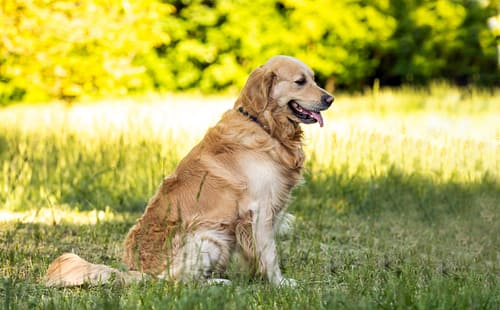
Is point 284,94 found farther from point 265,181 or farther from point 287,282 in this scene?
point 287,282

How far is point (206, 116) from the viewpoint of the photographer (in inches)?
453

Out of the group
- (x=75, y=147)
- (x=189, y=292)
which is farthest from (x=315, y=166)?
(x=189, y=292)

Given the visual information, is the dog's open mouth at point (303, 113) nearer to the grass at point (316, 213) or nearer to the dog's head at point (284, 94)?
the dog's head at point (284, 94)

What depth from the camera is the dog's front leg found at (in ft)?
15.1

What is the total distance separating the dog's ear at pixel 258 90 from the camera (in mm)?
4801

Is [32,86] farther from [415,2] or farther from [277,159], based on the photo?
[277,159]

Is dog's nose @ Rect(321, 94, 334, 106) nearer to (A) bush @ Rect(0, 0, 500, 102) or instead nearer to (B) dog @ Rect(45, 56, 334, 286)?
(B) dog @ Rect(45, 56, 334, 286)

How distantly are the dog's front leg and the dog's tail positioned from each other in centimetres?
68

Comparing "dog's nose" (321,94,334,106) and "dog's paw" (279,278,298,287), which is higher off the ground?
"dog's nose" (321,94,334,106)

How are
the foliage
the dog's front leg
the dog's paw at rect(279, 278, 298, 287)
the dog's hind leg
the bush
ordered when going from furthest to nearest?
the bush
the foliage
the dog's front leg
the dog's hind leg
the dog's paw at rect(279, 278, 298, 287)

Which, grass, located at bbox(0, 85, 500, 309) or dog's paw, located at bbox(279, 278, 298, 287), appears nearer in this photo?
grass, located at bbox(0, 85, 500, 309)

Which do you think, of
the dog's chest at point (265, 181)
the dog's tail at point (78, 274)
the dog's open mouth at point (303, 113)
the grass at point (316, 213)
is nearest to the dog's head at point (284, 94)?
the dog's open mouth at point (303, 113)

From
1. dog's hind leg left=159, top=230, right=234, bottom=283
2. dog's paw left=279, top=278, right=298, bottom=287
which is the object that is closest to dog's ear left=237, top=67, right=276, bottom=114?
dog's hind leg left=159, top=230, right=234, bottom=283

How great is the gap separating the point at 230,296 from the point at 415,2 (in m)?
14.9
